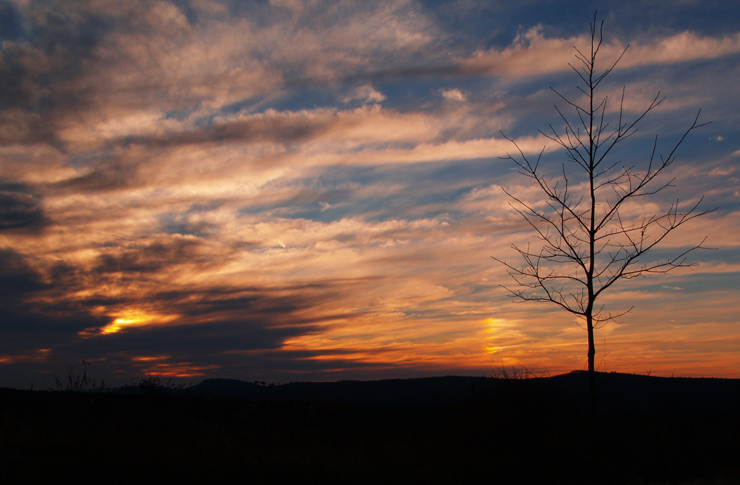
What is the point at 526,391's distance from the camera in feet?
33.8

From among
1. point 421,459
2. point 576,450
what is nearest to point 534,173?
point 576,450

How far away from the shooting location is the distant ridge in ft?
34.5

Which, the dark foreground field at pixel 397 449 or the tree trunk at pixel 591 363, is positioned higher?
the tree trunk at pixel 591 363

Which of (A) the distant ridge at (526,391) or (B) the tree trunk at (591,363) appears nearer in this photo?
(B) the tree trunk at (591,363)

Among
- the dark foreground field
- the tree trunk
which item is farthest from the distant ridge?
the tree trunk

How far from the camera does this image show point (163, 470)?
816cm

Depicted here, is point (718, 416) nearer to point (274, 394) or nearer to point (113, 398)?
point (274, 394)

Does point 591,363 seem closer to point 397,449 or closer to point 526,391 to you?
point 526,391

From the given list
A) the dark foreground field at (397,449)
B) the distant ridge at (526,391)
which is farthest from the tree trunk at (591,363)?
the distant ridge at (526,391)

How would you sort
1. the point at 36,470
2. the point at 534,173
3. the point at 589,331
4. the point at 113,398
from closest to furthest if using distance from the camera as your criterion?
the point at 36,470
the point at 589,331
the point at 534,173
the point at 113,398

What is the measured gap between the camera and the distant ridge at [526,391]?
34.5 ft

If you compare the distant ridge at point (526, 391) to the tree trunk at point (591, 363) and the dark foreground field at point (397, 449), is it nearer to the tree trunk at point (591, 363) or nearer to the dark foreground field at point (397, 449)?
the dark foreground field at point (397, 449)

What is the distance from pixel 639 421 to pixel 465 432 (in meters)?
7.33

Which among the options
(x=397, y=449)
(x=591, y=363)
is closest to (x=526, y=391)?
(x=591, y=363)
